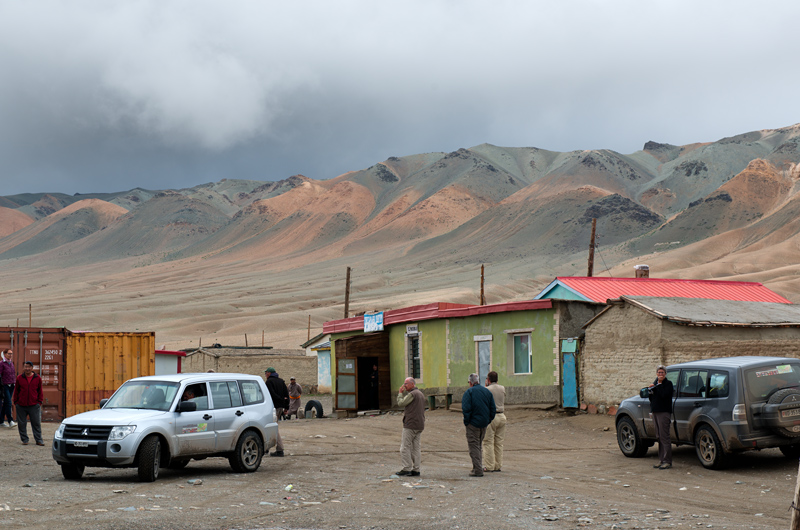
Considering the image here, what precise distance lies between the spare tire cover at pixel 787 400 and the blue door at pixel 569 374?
419 inches

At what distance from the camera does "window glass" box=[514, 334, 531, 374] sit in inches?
1008

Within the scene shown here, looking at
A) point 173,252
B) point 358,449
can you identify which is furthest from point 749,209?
point 358,449

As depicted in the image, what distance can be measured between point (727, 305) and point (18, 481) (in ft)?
59.7

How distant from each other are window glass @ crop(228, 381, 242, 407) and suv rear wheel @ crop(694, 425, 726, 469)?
7529 mm

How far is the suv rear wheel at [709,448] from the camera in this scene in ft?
43.8

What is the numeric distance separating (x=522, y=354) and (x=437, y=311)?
416cm

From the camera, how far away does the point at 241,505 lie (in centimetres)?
1033

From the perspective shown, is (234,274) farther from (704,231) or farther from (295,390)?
(295,390)

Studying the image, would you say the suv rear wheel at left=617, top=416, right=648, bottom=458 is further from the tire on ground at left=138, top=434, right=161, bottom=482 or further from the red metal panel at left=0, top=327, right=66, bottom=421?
the red metal panel at left=0, top=327, right=66, bottom=421

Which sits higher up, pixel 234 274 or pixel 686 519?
pixel 234 274

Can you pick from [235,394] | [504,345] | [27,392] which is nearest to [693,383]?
[235,394]

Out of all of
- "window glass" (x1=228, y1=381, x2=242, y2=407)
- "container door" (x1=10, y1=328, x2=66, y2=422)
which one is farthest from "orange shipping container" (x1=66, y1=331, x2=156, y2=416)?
"window glass" (x1=228, y1=381, x2=242, y2=407)

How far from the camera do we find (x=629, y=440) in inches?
621

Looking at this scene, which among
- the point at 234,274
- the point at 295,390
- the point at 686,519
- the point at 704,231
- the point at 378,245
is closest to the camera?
the point at 686,519
